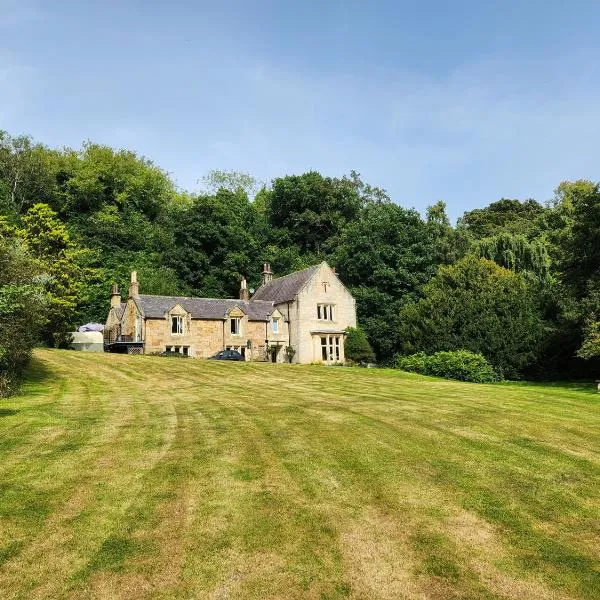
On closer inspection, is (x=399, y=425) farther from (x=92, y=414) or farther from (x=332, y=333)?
(x=332, y=333)

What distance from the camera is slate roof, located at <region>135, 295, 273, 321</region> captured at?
53656mm

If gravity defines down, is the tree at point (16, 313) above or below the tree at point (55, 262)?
below

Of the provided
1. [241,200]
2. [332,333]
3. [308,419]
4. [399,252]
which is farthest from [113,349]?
[308,419]

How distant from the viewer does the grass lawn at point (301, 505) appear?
21.0 feet

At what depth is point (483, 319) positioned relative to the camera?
4462 cm

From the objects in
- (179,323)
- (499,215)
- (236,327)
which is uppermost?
(499,215)

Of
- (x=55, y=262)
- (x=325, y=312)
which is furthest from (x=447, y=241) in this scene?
(x=55, y=262)

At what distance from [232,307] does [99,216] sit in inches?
1166

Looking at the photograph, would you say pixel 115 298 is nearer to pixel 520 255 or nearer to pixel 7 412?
pixel 520 255

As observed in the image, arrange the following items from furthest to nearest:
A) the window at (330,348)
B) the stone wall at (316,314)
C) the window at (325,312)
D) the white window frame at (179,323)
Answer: the window at (325,312), the window at (330,348), the stone wall at (316,314), the white window frame at (179,323)

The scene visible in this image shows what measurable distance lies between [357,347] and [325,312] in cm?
504

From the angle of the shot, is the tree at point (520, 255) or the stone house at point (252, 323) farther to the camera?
the tree at point (520, 255)

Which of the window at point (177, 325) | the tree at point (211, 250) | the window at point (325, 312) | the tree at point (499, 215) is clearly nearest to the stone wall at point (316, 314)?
the window at point (325, 312)

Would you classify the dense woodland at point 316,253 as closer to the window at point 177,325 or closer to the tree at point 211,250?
the tree at point 211,250
